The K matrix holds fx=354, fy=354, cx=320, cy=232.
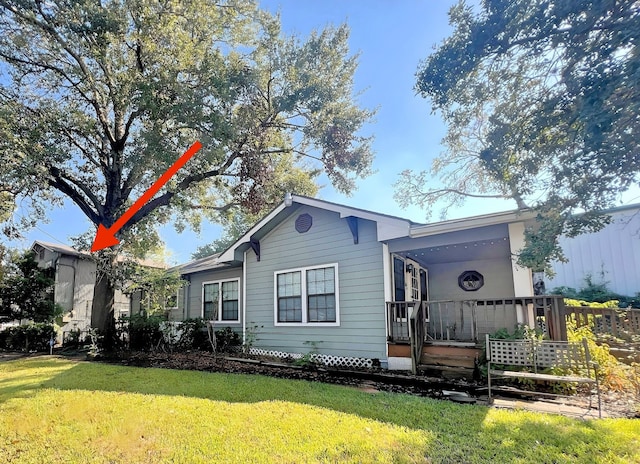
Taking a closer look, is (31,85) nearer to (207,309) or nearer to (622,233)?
(207,309)

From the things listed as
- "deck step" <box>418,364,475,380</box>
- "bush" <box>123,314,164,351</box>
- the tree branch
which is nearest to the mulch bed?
"deck step" <box>418,364,475,380</box>

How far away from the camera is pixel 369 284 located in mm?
8250

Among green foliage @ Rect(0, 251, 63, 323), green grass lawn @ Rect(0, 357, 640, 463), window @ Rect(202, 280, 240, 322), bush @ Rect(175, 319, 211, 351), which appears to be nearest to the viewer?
Answer: green grass lawn @ Rect(0, 357, 640, 463)

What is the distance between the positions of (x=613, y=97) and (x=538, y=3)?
182cm

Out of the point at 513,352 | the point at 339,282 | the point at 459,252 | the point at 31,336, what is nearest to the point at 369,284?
the point at 339,282

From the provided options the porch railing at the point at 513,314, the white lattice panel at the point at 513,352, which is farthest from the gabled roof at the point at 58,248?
the white lattice panel at the point at 513,352

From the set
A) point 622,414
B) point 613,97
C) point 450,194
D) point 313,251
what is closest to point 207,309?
point 313,251

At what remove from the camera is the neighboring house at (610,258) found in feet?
42.5

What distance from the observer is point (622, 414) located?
4520 mm

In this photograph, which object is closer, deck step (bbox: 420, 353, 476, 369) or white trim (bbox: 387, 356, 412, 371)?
deck step (bbox: 420, 353, 476, 369)

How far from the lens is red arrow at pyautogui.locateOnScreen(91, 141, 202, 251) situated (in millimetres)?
12207

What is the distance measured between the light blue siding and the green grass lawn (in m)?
2.25

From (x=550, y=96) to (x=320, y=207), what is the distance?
5.24 m

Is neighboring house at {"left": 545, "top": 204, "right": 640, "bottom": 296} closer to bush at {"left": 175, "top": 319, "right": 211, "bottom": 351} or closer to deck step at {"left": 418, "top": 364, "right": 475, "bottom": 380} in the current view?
deck step at {"left": 418, "top": 364, "right": 475, "bottom": 380}
